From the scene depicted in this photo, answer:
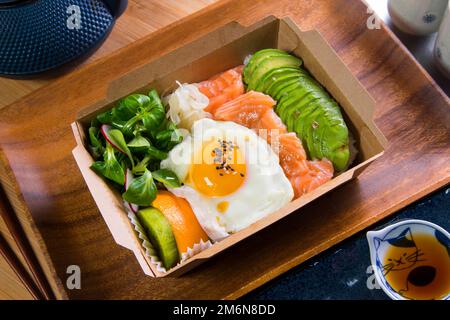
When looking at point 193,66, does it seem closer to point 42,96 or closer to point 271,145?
point 271,145

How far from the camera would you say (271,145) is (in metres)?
1.89

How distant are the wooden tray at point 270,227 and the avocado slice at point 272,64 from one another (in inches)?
8.5

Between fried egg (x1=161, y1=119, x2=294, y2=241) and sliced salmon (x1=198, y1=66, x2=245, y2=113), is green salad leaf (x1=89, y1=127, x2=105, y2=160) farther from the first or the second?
sliced salmon (x1=198, y1=66, x2=245, y2=113)

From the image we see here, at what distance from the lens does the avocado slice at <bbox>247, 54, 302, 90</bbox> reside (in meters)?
1.95

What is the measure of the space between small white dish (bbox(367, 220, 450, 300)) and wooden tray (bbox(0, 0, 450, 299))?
6cm

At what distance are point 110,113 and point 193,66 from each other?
32cm

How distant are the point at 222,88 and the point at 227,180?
36cm

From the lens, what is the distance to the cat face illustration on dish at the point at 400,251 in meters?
1.81

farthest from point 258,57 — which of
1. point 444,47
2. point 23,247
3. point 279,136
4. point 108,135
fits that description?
point 23,247

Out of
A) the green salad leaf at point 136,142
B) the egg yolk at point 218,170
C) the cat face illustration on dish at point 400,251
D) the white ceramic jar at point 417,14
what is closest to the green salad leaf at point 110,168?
the green salad leaf at point 136,142

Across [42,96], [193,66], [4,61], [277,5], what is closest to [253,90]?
[193,66]

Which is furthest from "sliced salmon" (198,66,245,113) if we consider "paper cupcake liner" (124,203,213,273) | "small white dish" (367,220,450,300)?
"small white dish" (367,220,450,300)

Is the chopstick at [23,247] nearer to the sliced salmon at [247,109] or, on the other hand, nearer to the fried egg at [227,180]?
the fried egg at [227,180]

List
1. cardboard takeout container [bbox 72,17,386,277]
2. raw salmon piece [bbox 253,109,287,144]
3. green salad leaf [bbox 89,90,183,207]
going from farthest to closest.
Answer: raw salmon piece [bbox 253,109,287,144] < green salad leaf [bbox 89,90,183,207] < cardboard takeout container [bbox 72,17,386,277]
